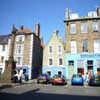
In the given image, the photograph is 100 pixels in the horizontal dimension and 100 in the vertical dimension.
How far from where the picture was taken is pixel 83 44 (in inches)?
1150

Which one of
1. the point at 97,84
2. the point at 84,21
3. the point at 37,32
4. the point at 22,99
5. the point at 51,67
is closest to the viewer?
the point at 22,99

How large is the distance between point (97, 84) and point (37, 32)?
27.0 m

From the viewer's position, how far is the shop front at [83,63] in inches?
1093

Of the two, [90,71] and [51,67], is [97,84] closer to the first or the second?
[90,71]

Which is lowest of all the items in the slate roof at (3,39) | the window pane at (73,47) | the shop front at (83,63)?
the shop front at (83,63)

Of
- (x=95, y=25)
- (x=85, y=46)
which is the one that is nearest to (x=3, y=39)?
(x=85, y=46)

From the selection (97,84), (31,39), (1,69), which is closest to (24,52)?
(31,39)

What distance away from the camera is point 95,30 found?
2928 centimetres

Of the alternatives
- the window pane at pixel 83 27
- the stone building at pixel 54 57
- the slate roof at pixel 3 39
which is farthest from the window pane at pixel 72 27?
the slate roof at pixel 3 39

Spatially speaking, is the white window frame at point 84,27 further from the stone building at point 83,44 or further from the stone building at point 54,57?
the stone building at point 54,57

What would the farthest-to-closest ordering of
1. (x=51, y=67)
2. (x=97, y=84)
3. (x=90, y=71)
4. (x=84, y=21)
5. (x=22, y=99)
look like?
(x=51, y=67)
(x=84, y=21)
(x=90, y=71)
(x=97, y=84)
(x=22, y=99)

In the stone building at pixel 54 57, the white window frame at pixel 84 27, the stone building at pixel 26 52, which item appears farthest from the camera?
the stone building at pixel 54 57

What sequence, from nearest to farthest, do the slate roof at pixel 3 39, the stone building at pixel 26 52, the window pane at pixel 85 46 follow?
the window pane at pixel 85 46 → the stone building at pixel 26 52 → the slate roof at pixel 3 39

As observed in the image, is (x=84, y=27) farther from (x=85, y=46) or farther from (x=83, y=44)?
(x=85, y=46)
